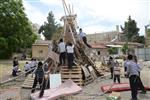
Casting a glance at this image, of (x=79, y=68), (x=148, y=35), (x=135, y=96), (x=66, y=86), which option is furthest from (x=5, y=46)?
(x=135, y=96)

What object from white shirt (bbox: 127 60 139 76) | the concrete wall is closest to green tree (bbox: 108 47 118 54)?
the concrete wall

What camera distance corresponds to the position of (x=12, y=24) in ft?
181

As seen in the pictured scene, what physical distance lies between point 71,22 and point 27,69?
14.5ft

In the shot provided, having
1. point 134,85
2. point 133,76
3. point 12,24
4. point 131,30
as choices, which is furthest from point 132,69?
point 131,30

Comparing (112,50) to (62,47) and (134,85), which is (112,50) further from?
(134,85)

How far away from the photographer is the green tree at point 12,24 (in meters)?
54.8

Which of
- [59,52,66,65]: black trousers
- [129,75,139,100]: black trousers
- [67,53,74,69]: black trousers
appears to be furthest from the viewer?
[59,52,66,65]: black trousers

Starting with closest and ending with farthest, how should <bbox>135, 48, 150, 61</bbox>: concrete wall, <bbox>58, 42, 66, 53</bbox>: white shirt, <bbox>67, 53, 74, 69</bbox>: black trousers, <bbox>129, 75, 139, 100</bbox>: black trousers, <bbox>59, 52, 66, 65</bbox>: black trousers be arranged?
1. <bbox>129, 75, 139, 100</bbox>: black trousers
2. <bbox>67, 53, 74, 69</bbox>: black trousers
3. <bbox>58, 42, 66, 53</bbox>: white shirt
4. <bbox>59, 52, 66, 65</bbox>: black trousers
5. <bbox>135, 48, 150, 61</bbox>: concrete wall

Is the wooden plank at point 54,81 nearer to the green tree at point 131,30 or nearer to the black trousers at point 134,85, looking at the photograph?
the black trousers at point 134,85

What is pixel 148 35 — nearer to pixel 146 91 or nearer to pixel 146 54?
pixel 146 54

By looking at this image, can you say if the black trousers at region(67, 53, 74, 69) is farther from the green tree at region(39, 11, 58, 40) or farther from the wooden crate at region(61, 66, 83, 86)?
the green tree at region(39, 11, 58, 40)

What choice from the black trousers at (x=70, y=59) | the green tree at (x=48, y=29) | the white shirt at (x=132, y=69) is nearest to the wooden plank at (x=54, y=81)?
the black trousers at (x=70, y=59)

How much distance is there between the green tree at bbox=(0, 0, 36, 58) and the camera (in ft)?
180

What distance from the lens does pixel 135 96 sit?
13914mm
